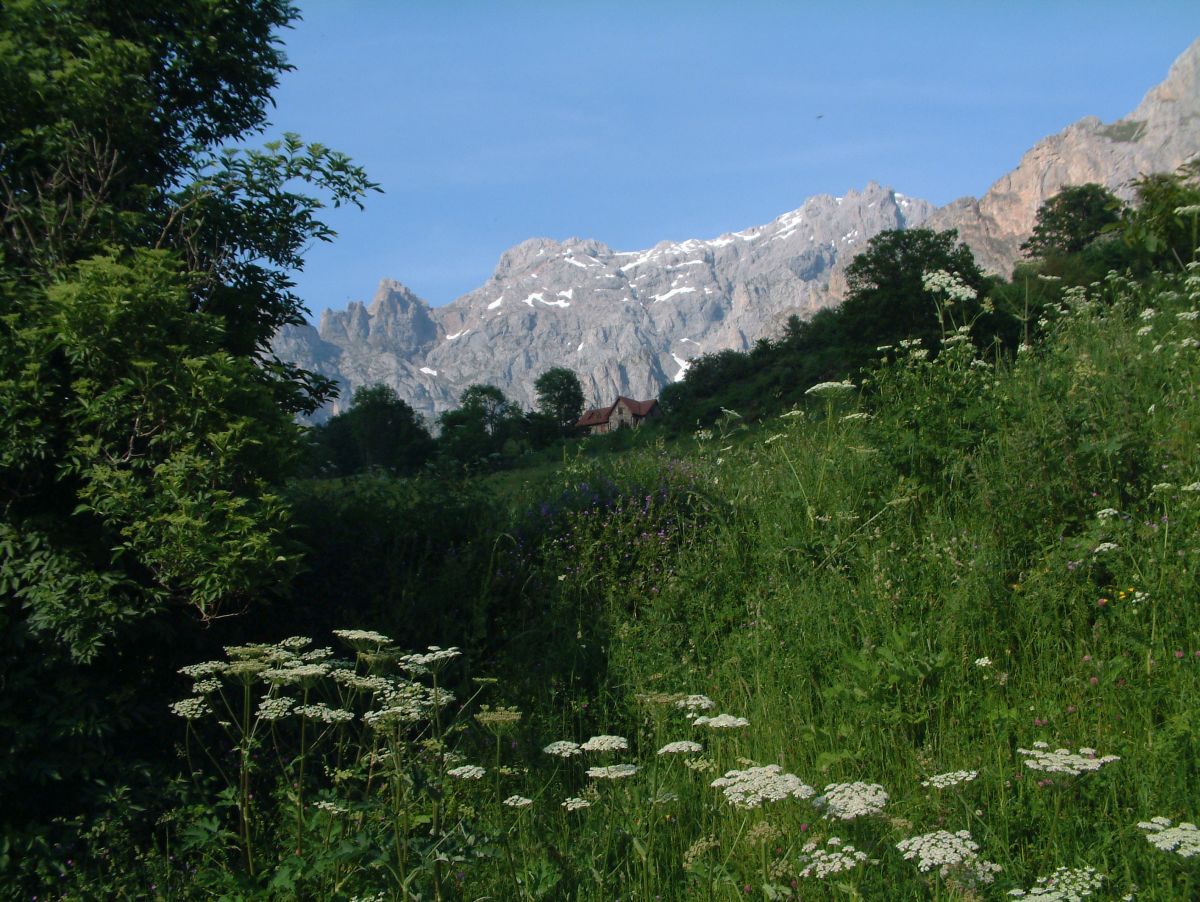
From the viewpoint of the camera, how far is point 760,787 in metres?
2.75

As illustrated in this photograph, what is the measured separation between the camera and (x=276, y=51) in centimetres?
704

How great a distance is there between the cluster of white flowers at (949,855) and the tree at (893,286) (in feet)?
100

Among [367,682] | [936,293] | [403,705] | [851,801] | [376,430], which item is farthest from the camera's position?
[376,430]

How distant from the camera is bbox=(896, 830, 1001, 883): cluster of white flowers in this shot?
232 centimetres

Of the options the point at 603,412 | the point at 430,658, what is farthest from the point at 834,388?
the point at 603,412

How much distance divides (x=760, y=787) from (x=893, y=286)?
36.9 m

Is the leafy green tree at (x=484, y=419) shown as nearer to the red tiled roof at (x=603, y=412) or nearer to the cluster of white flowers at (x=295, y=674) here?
the red tiled roof at (x=603, y=412)

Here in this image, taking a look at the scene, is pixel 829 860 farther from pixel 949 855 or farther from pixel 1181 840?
pixel 1181 840

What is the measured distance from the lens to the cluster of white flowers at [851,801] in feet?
8.25

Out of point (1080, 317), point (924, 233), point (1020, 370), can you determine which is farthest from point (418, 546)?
point (924, 233)

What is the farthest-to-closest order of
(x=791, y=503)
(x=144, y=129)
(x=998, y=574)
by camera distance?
(x=791, y=503) < (x=144, y=129) < (x=998, y=574)

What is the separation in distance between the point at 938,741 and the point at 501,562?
3.89 metres

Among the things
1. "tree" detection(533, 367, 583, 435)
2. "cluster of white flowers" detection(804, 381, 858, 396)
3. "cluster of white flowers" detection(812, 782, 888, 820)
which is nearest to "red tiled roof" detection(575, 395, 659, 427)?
"tree" detection(533, 367, 583, 435)

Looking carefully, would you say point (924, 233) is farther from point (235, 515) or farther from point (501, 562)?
point (235, 515)
